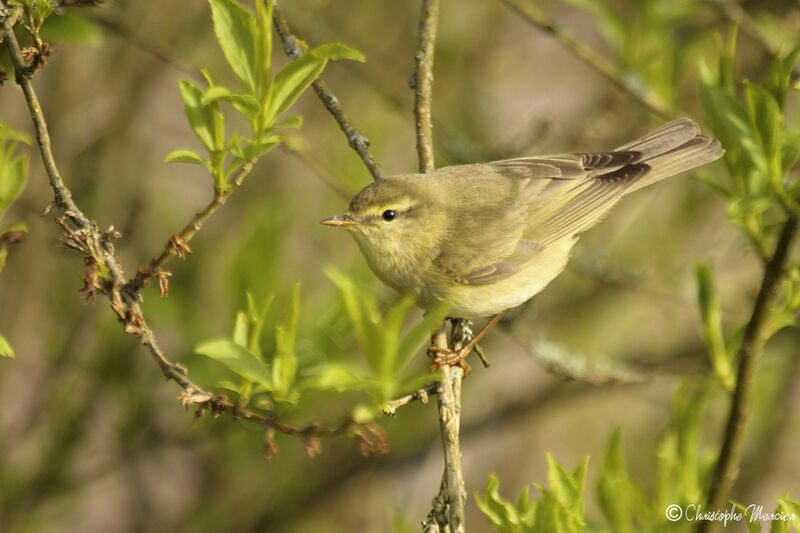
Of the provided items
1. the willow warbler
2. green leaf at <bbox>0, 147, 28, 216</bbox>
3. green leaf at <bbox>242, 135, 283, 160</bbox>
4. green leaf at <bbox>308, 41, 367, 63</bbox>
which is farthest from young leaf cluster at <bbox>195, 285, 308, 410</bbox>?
the willow warbler

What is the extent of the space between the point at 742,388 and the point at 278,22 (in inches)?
76.4

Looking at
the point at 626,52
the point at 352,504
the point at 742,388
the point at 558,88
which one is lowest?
the point at 742,388

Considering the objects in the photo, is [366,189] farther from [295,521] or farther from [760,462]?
[760,462]

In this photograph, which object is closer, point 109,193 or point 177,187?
point 109,193

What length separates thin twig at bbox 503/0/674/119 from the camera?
3330mm

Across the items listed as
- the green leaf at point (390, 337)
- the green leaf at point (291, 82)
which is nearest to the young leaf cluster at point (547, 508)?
the green leaf at point (390, 337)

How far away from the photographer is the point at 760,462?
183 inches

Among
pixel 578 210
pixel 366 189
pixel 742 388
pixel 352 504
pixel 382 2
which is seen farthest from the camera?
pixel 382 2

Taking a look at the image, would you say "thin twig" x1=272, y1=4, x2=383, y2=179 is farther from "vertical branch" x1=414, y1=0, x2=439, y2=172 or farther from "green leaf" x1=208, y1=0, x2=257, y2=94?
"green leaf" x1=208, y1=0, x2=257, y2=94

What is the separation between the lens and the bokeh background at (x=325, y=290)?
3.87 meters

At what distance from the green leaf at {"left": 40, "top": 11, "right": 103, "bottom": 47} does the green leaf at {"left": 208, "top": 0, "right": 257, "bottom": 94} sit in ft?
2.06

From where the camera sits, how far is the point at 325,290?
14.1 feet

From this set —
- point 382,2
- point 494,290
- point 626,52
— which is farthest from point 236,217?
point 626,52

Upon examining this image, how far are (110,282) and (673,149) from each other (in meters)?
2.72
